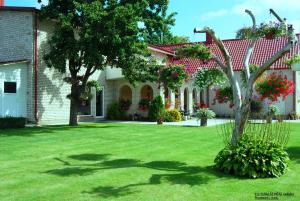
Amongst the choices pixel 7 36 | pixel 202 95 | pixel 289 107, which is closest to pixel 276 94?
pixel 7 36

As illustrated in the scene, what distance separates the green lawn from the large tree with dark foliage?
5.71 m

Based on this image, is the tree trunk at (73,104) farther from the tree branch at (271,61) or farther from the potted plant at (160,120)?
the tree branch at (271,61)

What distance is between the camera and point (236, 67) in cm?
3145

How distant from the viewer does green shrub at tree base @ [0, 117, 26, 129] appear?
18641 millimetres

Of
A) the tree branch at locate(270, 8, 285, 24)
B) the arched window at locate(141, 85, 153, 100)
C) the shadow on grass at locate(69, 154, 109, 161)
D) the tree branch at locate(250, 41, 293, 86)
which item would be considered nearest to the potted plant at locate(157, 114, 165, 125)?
the arched window at locate(141, 85, 153, 100)

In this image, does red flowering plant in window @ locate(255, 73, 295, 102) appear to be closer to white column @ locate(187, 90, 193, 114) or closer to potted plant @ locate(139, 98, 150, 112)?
potted plant @ locate(139, 98, 150, 112)

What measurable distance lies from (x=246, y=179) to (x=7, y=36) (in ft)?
57.5

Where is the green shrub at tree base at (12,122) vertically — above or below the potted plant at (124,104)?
below

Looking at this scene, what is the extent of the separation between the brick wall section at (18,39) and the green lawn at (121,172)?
7359 mm


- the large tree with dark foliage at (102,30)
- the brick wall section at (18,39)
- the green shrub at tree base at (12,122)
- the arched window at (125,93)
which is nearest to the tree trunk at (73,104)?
A: the large tree with dark foliage at (102,30)

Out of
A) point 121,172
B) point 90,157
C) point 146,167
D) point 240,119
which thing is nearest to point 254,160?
point 240,119

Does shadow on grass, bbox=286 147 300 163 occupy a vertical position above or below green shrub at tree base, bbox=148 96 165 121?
below

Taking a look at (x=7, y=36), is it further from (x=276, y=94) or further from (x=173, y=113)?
(x=276, y=94)

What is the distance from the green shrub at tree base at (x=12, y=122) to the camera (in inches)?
734
